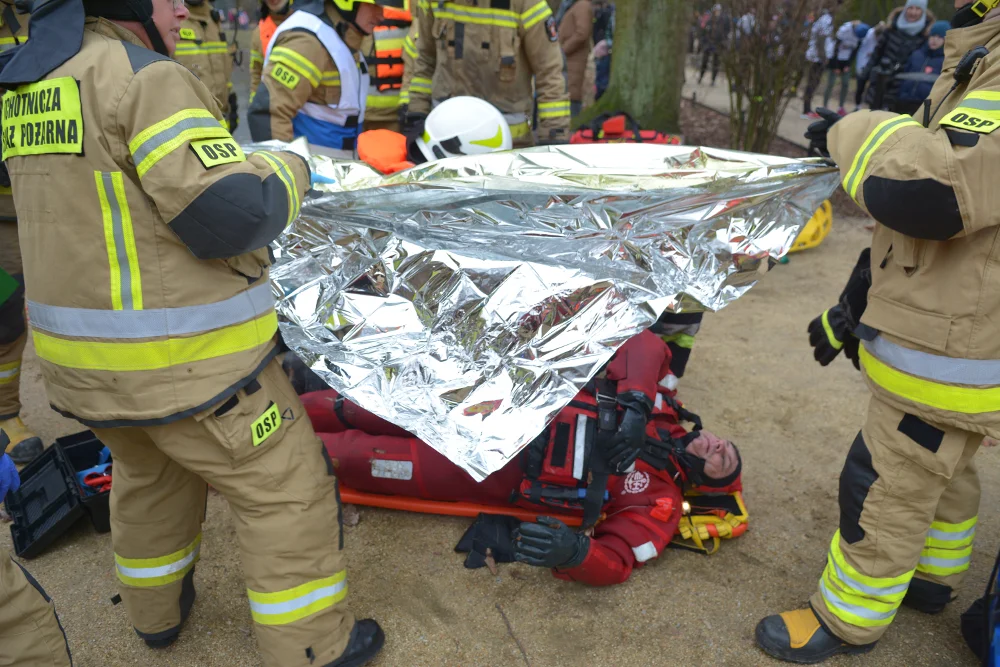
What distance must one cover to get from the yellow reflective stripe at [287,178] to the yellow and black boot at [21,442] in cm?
208

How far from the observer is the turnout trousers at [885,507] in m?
1.78

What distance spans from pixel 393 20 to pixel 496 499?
11.1 feet

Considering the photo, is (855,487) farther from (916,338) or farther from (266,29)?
(266,29)

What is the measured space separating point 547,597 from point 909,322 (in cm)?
132

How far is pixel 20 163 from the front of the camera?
159 centimetres

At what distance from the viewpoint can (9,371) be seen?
2.94m

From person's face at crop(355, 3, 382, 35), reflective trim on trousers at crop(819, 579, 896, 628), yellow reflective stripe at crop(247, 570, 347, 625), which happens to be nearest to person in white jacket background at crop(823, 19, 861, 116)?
person's face at crop(355, 3, 382, 35)

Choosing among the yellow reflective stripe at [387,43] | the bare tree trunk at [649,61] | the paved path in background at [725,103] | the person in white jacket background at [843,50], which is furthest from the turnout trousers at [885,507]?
the person in white jacket background at [843,50]

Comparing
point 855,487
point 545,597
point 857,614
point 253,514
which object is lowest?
point 545,597

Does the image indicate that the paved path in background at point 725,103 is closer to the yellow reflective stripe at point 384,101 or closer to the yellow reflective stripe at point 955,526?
the yellow reflective stripe at point 384,101

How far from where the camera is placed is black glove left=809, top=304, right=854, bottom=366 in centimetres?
210

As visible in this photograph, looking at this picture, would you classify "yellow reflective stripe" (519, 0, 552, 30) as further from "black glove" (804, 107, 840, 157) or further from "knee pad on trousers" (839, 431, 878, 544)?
"knee pad on trousers" (839, 431, 878, 544)

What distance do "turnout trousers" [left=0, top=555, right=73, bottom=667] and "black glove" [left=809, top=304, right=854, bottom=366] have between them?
210cm

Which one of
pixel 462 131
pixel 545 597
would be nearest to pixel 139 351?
pixel 545 597
